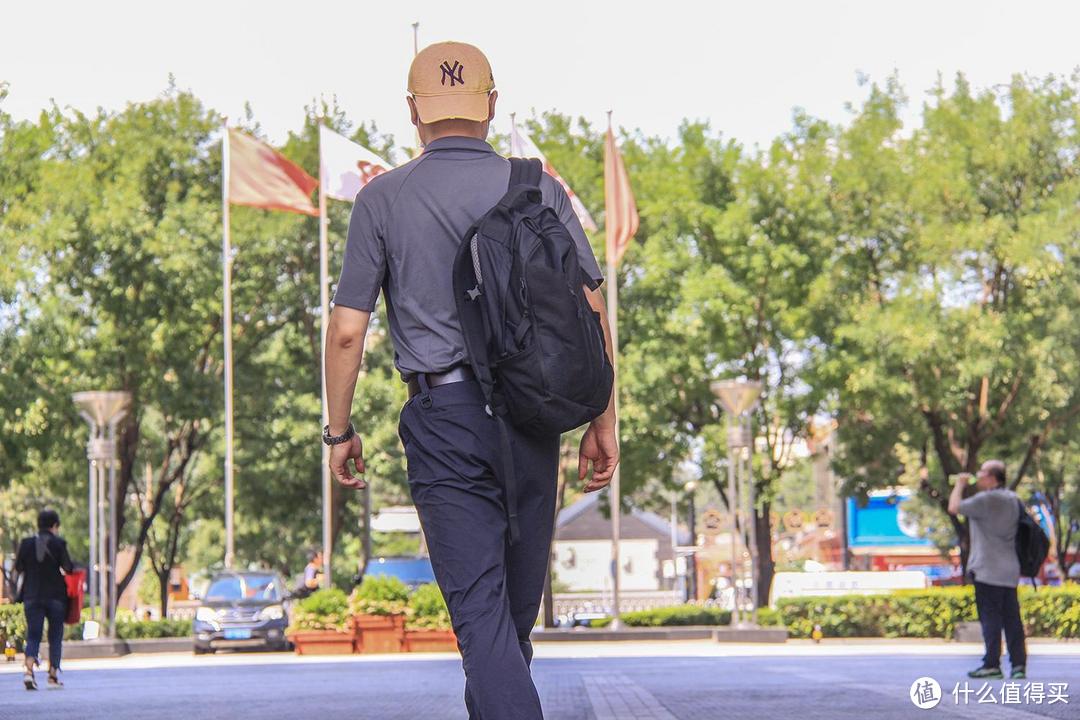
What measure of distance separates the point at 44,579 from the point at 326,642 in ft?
29.5

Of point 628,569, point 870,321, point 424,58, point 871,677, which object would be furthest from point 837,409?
point 628,569

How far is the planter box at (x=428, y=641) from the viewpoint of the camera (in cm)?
2447

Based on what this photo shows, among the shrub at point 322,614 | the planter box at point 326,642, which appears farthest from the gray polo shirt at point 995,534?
the shrub at point 322,614

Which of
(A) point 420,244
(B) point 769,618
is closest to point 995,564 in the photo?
(A) point 420,244

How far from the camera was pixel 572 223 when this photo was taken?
4.82 meters

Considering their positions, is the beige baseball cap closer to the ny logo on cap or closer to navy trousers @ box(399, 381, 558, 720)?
the ny logo on cap

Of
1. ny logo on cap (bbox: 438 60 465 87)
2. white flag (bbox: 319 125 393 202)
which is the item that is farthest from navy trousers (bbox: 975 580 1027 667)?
white flag (bbox: 319 125 393 202)

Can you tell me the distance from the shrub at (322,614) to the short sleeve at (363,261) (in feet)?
69.0

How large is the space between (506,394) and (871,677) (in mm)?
Result: 10413

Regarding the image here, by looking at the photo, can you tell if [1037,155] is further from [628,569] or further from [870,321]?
[628,569]

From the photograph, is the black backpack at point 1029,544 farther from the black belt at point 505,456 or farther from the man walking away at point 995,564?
the black belt at point 505,456

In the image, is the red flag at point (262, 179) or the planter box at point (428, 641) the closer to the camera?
the planter box at point (428, 641)

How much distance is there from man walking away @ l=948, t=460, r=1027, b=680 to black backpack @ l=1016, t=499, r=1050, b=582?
0.17 ft

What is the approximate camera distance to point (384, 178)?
4836mm
